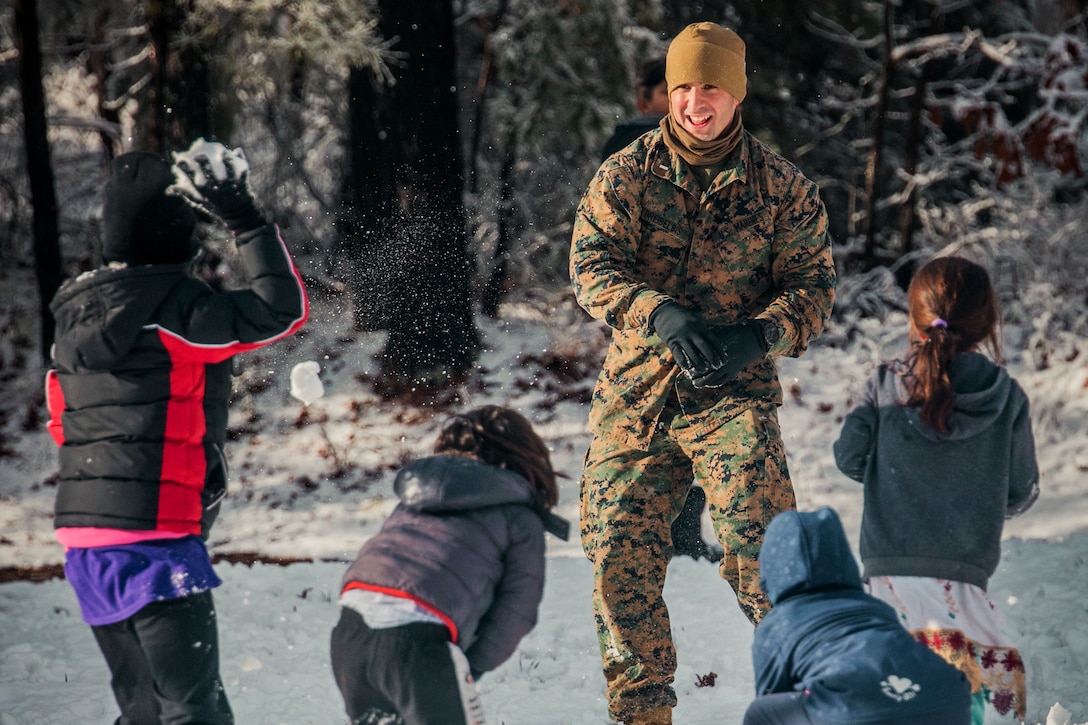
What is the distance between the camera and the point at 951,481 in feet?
11.3

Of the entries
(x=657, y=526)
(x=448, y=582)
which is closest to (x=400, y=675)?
(x=448, y=582)

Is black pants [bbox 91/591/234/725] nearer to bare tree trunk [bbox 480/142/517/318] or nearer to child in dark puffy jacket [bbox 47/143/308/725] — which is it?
child in dark puffy jacket [bbox 47/143/308/725]

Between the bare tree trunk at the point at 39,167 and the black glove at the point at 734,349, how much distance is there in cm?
825

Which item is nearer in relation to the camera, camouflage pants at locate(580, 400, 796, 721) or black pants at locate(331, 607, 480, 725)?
black pants at locate(331, 607, 480, 725)

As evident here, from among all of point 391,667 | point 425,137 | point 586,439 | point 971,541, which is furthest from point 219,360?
point 425,137

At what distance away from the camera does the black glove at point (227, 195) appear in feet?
10.3

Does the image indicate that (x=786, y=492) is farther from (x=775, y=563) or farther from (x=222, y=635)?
(x=222, y=635)

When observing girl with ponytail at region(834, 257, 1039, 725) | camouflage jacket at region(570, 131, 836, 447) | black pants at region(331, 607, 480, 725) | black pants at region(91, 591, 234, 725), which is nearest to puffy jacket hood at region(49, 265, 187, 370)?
black pants at region(91, 591, 234, 725)

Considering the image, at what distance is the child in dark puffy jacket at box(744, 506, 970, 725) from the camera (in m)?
2.27

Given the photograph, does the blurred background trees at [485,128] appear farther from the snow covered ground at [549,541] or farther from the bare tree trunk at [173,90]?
the snow covered ground at [549,541]

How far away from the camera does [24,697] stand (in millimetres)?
4234

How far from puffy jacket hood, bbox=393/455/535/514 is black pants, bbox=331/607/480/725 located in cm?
31

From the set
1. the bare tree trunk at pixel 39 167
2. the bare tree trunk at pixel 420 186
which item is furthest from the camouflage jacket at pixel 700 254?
the bare tree trunk at pixel 39 167

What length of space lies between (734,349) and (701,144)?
674 mm
